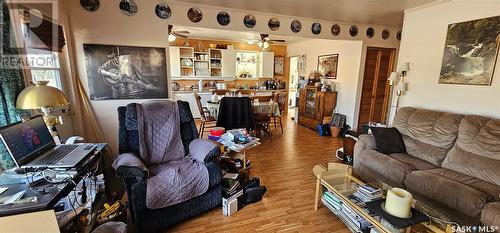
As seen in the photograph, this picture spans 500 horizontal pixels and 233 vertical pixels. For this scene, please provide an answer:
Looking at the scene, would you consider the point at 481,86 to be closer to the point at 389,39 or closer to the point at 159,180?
the point at 389,39

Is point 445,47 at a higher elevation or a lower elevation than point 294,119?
higher

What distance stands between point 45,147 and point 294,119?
216 inches

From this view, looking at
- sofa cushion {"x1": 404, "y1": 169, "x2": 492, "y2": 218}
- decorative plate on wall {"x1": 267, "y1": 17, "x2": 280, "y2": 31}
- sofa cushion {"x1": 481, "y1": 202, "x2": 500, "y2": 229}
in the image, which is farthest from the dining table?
sofa cushion {"x1": 481, "y1": 202, "x2": 500, "y2": 229}

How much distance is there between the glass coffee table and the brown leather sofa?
0.21 metres

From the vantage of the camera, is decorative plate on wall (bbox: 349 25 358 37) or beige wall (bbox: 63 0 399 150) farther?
decorative plate on wall (bbox: 349 25 358 37)

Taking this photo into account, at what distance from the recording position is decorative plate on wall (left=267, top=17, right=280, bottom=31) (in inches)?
145

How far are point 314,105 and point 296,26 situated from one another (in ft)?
6.93

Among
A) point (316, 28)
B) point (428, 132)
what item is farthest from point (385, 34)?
point (428, 132)

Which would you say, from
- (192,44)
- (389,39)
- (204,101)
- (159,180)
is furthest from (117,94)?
(389,39)

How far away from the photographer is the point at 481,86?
2.49 metres

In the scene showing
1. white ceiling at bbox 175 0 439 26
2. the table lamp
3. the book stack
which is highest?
white ceiling at bbox 175 0 439 26

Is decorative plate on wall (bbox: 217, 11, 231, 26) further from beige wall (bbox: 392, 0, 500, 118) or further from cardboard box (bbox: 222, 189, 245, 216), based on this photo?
beige wall (bbox: 392, 0, 500, 118)

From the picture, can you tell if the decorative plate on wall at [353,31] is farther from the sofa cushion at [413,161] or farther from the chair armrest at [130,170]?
the chair armrest at [130,170]

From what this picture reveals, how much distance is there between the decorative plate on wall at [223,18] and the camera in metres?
3.38
